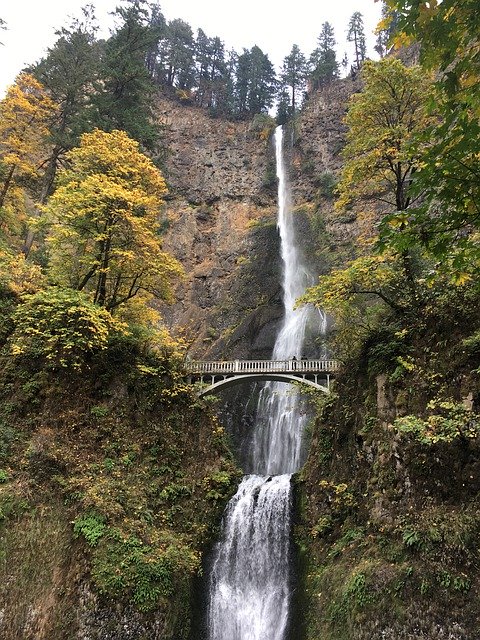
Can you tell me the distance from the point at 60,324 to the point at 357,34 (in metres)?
59.4

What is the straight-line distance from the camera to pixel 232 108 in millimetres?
52156

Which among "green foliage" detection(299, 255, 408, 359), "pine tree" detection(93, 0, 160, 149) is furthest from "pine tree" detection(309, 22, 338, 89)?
"green foliage" detection(299, 255, 408, 359)

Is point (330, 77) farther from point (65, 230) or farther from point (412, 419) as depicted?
point (412, 419)

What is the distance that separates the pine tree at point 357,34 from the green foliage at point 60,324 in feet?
180

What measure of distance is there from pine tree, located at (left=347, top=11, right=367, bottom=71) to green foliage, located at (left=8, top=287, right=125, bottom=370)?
5501cm

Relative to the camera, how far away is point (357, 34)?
54.5 m

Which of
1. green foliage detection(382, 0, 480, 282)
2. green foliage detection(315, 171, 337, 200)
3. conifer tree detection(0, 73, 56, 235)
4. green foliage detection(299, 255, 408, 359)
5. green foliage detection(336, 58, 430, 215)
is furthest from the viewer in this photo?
green foliage detection(315, 171, 337, 200)

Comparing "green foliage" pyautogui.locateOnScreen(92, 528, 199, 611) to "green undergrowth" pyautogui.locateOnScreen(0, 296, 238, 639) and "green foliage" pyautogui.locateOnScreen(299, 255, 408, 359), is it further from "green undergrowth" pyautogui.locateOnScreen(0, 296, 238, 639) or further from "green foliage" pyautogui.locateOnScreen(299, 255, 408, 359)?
"green foliage" pyautogui.locateOnScreen(299, 255, 408, 359)

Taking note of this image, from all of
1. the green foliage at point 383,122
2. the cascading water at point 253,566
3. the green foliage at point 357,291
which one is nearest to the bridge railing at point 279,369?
the green foliage at point 357,291

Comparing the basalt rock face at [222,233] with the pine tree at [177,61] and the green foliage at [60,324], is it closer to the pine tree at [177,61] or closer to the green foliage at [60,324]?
the pine tree at [177,61]

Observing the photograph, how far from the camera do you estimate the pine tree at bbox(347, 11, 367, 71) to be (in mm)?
53697

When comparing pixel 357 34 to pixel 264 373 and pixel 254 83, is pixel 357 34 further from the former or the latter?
pixel 264 373

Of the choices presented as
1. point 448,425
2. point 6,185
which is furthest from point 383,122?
point 6,185

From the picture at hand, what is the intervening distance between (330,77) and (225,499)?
51187 mm
